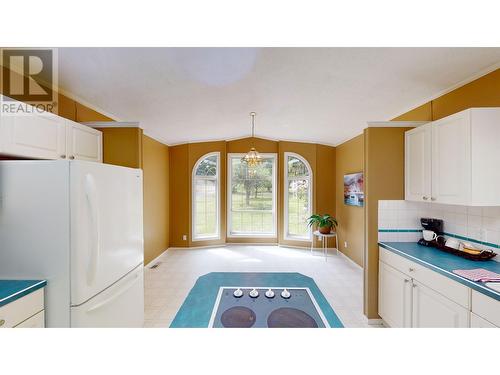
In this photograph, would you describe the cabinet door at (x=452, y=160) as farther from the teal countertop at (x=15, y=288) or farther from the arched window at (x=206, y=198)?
the arched window at (x=206, y=198)

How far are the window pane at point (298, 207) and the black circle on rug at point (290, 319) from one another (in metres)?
3.81

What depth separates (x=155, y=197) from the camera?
421cm

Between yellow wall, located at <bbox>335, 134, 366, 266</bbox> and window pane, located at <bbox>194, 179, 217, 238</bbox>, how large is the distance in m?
3.04

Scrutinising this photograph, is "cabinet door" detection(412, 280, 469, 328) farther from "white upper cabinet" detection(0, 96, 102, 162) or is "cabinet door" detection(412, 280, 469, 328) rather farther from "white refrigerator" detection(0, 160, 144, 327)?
"white upper cabinet" detection(0, 96, 102, 162)

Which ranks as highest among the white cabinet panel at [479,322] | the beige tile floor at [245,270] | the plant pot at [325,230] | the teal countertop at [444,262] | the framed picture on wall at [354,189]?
the framed picture on wall at [354,189]

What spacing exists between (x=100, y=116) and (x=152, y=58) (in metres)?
1.50

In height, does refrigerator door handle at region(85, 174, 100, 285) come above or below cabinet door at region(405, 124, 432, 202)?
below

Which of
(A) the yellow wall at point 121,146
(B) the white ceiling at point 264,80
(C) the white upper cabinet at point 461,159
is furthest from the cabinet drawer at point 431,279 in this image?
(A) the yellow wall at point 121,146

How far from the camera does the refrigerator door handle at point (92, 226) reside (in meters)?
1.33

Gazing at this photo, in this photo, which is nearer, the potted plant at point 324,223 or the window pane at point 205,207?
the potted plant at point 324,223

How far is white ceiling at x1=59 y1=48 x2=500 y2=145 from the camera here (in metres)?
1.63

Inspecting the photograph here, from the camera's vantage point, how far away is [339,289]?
2.95 meters

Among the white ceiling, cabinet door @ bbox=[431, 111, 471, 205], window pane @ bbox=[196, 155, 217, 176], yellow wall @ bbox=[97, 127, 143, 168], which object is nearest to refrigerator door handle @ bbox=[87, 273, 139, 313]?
yellow wall @ bbox=[97, 127, 143, 168]

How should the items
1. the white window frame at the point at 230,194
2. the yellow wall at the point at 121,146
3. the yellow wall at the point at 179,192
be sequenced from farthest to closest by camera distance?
1. the white window frame at the point at 230,194
2. the yellow wall at the point at 179,192
3. the yellow wall at the point at 121,146
